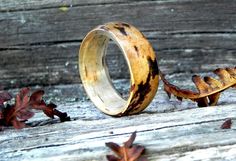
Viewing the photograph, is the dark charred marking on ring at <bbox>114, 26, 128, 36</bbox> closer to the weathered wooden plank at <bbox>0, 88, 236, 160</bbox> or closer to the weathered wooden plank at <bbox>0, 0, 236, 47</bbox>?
the weathered wooden plank at <bbox>0, 88, 236, 160</bbox>

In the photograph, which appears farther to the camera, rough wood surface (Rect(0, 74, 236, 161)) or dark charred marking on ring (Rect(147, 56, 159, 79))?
dark charred marking on ring (Rect(147, 56, 159, 79))

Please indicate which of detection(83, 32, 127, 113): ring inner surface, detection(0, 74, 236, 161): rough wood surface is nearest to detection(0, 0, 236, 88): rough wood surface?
detection(83, 32, 127, 113): ring inner surface

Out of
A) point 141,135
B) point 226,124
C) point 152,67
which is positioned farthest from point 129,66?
point 226,124

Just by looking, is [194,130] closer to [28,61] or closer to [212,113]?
[212,113]

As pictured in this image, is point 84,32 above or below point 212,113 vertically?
above

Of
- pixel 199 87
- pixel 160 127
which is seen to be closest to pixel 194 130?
pixel 160 127

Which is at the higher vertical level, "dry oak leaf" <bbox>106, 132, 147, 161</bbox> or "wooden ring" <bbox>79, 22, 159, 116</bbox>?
"wooden ring" <bbox>79, 22, 159, 116</bbox>
